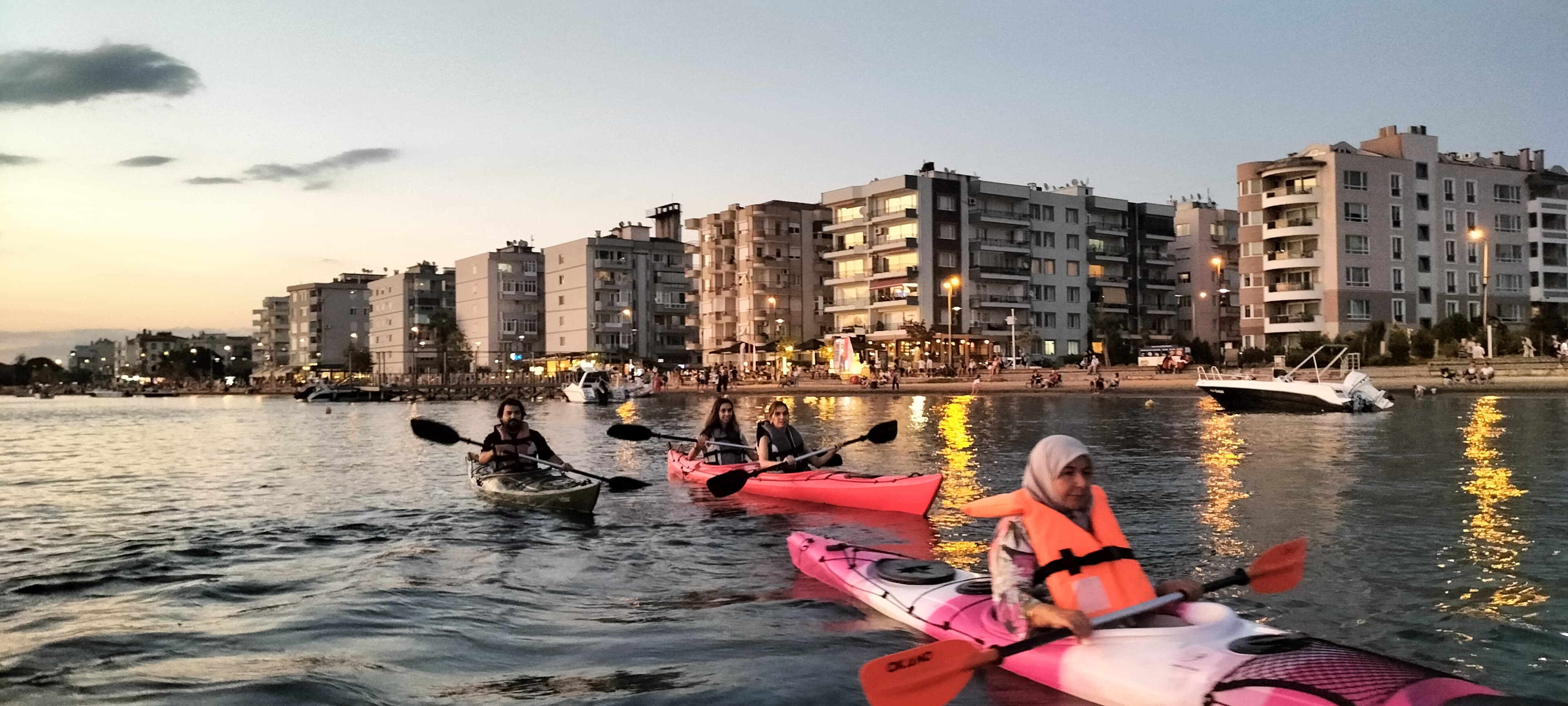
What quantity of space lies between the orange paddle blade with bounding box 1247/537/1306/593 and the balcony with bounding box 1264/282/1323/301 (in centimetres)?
7144

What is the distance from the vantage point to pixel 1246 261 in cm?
7556

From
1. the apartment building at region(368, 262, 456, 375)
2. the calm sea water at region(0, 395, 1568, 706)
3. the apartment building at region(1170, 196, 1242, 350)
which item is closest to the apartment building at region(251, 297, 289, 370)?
the apartment building at region(368, 262, 456, 375)

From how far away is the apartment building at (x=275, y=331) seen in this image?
17450cm

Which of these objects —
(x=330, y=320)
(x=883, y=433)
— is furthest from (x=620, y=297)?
(x=883, y=433)

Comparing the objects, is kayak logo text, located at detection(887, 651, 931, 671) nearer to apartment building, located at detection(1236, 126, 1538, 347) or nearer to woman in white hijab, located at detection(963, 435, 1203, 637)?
woman in white hijab, located at detection(963, 435, 1203, 637)

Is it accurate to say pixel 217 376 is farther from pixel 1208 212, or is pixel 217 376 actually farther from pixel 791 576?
pixel 791 576

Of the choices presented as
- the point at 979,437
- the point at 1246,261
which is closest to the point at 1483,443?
the point at 979,437

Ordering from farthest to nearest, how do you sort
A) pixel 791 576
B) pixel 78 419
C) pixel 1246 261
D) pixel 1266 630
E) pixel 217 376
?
pixel 217 376, pixel 1246 261, pixel 78 419, pixel 791 576, pixel 1266 630

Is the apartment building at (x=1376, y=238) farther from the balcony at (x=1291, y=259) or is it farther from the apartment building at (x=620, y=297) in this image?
the apartment building at (x=620, y=297)

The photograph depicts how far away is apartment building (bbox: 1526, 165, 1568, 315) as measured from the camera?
7719cm

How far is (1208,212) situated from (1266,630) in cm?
10272

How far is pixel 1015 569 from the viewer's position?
675 cm

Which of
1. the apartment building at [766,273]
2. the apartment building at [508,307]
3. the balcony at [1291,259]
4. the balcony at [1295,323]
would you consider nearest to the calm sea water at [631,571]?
the balcony at [1295,323]

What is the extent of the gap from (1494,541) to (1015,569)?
9.48m
